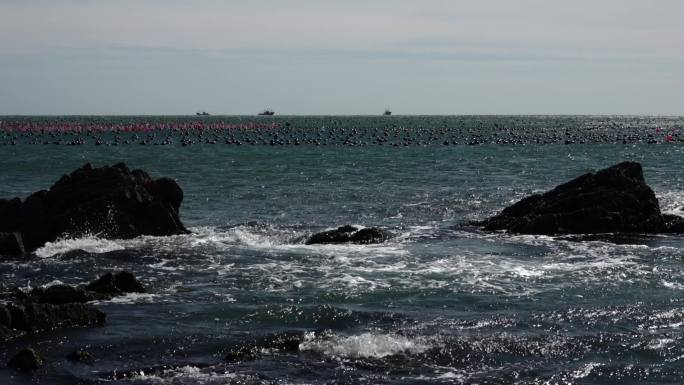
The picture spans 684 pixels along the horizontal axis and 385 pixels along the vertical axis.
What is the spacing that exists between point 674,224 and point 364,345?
2426 cm

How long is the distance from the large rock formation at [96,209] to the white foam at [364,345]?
1774cm

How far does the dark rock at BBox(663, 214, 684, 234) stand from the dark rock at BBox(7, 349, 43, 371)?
29952mm

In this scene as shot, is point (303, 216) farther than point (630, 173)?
Yes

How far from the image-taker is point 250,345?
2017 cm

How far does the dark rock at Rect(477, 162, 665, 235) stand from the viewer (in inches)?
1508

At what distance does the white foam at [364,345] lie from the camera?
19562mm

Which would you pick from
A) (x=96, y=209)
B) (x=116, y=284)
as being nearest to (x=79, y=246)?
(x=96, y=209)

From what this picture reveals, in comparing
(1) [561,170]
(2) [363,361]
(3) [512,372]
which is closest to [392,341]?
(2) [363,361]

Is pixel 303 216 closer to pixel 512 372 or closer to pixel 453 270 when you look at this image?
pixel 453 270

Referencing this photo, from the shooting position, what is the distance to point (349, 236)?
1430 inches

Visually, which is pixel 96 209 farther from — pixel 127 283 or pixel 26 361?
pixel 26 361

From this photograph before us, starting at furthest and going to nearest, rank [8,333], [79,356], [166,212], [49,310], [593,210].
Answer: [593,210] < [166,212] < [49,310] < [8,333] < [79,356]

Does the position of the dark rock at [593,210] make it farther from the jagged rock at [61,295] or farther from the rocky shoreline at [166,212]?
the jagged rock at [61,295]

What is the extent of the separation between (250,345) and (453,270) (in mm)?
11438
